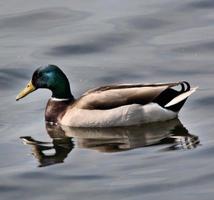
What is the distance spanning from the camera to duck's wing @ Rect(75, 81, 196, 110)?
14.6 meters

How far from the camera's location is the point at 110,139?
45.5 ft

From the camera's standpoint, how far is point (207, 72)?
1627 centimetres

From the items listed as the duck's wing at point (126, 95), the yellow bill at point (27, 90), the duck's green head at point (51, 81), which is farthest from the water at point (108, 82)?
the duck's wing at point (126, 95)

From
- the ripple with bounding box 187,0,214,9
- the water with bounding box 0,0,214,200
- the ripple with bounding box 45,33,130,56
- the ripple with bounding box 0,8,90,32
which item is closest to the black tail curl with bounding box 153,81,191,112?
the water with bounding box 0,0,214,200

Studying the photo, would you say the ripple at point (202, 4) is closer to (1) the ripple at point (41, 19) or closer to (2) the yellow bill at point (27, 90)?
(1) the ripple at point (41, 19)

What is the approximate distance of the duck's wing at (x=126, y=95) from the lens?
14.6 metres

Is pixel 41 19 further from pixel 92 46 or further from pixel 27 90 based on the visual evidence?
pixel 27 90

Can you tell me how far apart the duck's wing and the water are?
1.25 feet

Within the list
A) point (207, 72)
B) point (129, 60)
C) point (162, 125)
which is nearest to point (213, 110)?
point (162, 125)

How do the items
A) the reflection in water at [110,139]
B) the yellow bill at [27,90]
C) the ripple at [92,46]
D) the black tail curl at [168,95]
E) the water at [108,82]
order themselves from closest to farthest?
the water at [108,82] < the reflection in water at [110,139] < the black tail curl at [168,95] < the yellow bill at [27,90] < the ripple at [92,46]

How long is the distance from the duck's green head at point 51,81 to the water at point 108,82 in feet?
0.89

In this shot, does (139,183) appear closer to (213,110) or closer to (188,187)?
(188,187)

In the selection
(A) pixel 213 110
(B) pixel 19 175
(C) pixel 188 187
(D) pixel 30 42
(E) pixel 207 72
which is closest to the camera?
(C) pixel 188 187

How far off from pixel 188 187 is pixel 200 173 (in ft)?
1.54
